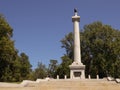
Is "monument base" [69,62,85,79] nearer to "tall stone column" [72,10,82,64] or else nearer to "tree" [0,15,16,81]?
"tall stone column" [72,10,82,64]

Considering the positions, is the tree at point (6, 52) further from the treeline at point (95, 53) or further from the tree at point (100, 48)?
the tree at point (100, 48)

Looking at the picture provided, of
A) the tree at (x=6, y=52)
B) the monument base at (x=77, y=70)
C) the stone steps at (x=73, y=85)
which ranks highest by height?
the tree at (x=6, y=52)

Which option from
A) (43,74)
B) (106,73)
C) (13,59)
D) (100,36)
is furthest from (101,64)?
(43,74)

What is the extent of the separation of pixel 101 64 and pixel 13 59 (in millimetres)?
20732

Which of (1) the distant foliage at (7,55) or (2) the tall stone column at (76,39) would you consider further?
(2) the tall stone column at (76,39)

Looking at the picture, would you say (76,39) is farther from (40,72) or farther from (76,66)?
(40,72)

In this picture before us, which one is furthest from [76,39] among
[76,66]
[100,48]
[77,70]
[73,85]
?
[73,85]

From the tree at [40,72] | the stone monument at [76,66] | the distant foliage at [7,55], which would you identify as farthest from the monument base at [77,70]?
the tree at [40,72]

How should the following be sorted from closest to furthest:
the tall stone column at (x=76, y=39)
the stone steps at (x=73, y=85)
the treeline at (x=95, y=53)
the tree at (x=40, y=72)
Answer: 1. the stone steps at (x=73, y=85)
2. the tall stone column at (x=76, y=39)
3. the treeline at (x=95, y=53)
4. the tree at (x=40, y=72)

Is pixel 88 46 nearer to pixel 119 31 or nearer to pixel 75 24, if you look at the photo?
pixel 119 31

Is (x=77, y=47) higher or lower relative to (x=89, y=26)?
lower

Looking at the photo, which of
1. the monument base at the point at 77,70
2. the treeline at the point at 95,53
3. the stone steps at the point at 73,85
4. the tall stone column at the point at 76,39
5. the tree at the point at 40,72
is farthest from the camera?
the tree at the point at 40,72

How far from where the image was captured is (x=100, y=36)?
64812 mm

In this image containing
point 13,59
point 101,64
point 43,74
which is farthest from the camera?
point 43,74
